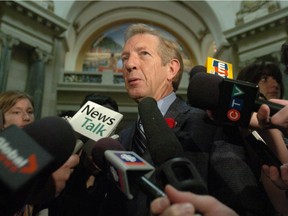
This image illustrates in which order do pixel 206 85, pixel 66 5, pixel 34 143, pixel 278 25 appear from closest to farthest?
pixel 34 143 < pixel 206 85 < pixel 278 25 < pixel 66 5

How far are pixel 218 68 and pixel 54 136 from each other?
1012 millimetres

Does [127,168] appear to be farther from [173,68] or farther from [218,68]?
[173,68]

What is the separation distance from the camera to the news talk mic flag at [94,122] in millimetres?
1679

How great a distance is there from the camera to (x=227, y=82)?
39.7 inches

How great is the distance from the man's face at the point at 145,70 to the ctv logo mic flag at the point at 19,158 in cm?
96

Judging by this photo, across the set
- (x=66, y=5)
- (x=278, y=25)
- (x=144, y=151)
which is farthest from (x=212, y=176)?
(x=66, y=5)

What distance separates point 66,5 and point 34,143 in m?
11.4

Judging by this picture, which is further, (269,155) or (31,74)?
(31,74)

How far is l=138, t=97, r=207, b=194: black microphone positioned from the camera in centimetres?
77

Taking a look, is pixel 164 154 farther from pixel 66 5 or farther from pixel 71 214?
pixel 66 5

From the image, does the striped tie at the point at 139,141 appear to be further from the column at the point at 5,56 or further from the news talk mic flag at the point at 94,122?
the column at the point at 5,56

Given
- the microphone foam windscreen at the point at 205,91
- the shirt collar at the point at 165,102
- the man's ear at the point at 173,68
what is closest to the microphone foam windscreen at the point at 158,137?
the microphone foam windscreen at the point at 205,91

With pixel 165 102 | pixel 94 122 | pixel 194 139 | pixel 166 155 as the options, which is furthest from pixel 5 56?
pixel 166 155

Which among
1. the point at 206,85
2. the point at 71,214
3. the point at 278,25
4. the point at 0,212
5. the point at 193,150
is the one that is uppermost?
the point at 278,25
